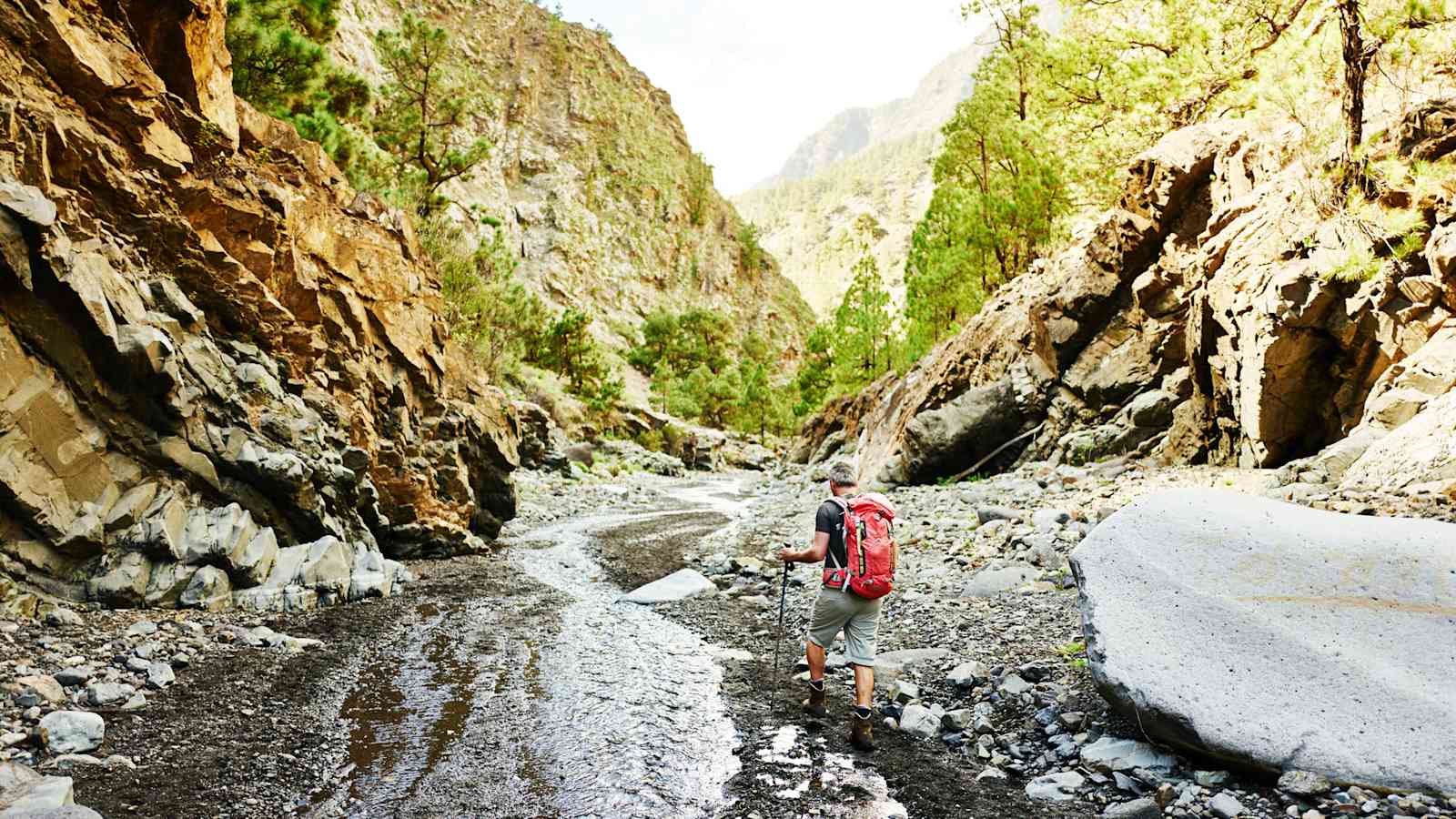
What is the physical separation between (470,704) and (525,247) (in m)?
80.3

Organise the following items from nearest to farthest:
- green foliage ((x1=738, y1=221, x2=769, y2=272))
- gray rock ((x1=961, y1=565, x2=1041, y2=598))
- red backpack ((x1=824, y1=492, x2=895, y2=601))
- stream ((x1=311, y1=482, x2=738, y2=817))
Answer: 1. stream ((x1=311, y1=482, x2=738, y2=817))
2. red backpack ((x1=824, y1=492, x2=895, y2=601))
3. gray rock ((x1=961, y1=565, x2=1041, y2=598))
4. green foliage ((x1=738, y1=221, x2=769, y2=272))

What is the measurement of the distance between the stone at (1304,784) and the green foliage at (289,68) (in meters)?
20.1

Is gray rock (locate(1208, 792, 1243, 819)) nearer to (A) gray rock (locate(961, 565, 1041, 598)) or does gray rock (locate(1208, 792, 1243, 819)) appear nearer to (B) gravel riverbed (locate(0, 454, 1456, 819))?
(B) gravel riverbed (locate(0, 454, 1456, 819))

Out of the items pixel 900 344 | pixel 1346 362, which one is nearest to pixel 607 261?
pixel 900 344

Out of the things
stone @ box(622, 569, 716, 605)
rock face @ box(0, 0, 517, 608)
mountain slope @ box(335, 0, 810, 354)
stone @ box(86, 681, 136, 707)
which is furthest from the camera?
mountain slope @ box(335, 0, 810, 354)

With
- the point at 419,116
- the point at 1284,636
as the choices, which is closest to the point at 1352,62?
the point at 1284,636

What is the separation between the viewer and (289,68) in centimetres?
1716

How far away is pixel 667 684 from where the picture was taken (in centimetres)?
738

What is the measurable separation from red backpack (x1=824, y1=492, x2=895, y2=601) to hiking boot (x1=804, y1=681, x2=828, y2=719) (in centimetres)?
101

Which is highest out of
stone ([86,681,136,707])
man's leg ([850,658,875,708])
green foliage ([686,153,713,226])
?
green foliage ([686,153,713,226])

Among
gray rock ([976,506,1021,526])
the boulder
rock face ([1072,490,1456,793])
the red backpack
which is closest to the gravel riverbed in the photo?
rock face ([1072,490,1456,793])

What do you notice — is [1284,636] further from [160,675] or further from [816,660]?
[160,675]

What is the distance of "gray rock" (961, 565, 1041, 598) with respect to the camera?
901cm

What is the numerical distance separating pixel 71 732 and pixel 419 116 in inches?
1138
